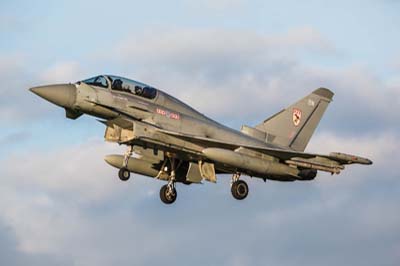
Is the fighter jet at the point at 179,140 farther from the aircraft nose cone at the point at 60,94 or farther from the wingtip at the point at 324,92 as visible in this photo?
the wingtip at the point at 324,92

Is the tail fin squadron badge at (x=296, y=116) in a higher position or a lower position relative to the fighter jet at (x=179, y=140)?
higher

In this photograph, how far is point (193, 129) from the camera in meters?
43.3

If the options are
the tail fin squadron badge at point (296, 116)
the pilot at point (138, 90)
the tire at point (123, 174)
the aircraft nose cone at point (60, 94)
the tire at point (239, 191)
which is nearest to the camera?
the aircraft nose cone at point (60, 94)

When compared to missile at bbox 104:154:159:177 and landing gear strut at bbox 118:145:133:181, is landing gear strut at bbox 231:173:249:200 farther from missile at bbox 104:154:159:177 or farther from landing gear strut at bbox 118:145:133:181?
landing gear strut at bbox 118:145:133:181

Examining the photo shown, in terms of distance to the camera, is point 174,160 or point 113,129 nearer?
point 113,129

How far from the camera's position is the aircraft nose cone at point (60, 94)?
41438mm

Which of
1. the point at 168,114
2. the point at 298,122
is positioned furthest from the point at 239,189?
the point at 298,122

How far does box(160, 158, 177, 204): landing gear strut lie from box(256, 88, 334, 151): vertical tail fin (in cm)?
Answer: 356

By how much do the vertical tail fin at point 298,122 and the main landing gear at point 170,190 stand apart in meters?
3.55

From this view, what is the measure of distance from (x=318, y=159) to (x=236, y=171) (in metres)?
2.94

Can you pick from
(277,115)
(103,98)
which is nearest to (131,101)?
(103,98)

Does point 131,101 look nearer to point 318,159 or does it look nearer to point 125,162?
point 125,162

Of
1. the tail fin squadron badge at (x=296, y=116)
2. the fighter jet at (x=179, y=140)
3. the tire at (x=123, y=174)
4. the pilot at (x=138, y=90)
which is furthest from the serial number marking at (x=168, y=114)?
the tail fin squadron badge at (x=296, y=116)

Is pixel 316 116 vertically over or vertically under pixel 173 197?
over
